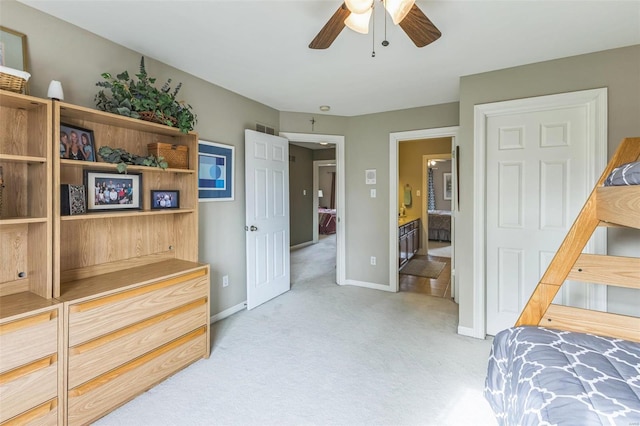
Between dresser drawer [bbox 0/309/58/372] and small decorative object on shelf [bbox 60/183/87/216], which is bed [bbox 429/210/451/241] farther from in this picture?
dresser drawer [bbox 0/309/58/372]

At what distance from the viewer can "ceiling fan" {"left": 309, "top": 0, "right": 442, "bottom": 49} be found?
129 centimetres

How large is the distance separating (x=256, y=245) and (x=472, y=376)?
2352mm

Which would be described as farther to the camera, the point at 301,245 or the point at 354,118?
the point at 301,245

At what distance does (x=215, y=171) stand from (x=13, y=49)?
5.11 feet

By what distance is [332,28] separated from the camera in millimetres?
1493

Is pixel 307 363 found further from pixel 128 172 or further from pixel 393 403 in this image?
pixel 128 172

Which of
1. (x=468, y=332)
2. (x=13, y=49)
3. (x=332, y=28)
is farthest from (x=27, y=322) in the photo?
Answer: (x=468, y=332)

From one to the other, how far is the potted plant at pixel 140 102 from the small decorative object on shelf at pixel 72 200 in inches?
21.9

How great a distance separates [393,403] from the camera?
187cm

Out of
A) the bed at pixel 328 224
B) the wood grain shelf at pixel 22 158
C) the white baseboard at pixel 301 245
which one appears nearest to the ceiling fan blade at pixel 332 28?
the wood grain shelf at pixel 22 158

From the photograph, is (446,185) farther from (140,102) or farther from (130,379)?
(130,379)

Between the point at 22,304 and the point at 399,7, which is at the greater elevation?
the point at 399,7

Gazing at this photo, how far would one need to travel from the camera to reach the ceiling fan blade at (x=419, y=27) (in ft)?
4.56

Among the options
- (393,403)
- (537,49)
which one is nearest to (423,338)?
(393,403)
